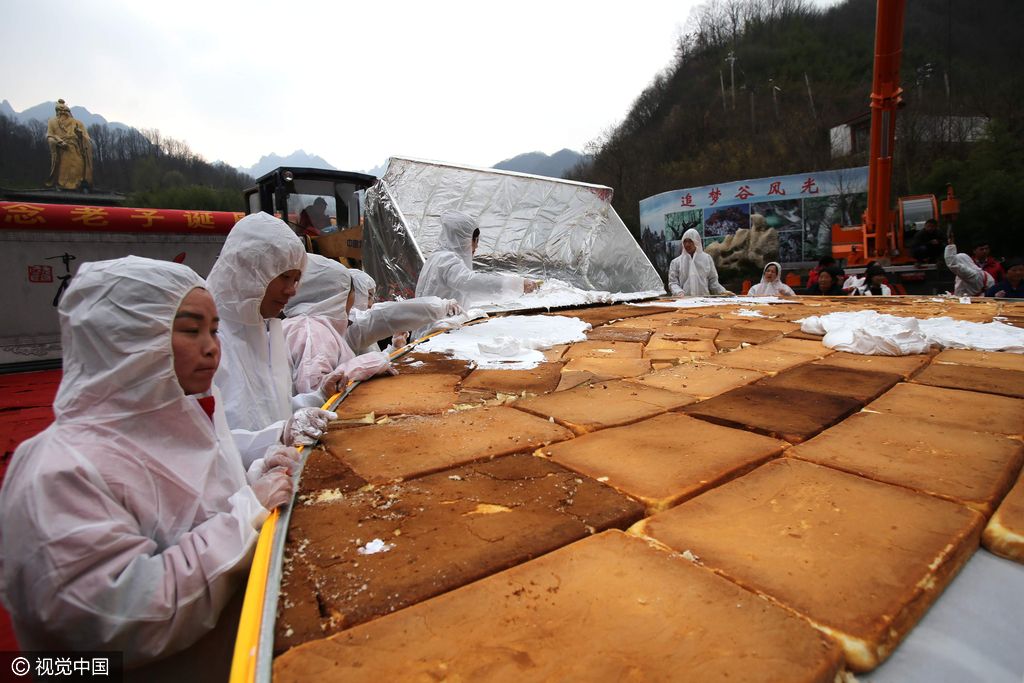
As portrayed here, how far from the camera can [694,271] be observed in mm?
6273

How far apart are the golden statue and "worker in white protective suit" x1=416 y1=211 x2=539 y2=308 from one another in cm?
1610

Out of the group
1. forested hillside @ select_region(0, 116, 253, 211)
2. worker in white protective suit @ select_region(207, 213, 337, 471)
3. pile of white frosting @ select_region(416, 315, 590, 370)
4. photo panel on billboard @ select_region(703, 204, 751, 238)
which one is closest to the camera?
worker in white protective suit @ select_region(207, 213, 337, 471)

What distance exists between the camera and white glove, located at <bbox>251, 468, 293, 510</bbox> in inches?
39.0

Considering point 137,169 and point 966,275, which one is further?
point 137,169

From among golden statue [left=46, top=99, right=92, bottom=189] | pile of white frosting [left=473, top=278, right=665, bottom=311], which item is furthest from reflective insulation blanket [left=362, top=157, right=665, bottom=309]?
golden statue [left=46, top=99, right=92, bottom=189]

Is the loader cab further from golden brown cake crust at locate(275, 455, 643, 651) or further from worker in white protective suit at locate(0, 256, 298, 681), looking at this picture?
golden brown cake crust at locate(275, 455, 643, 651)

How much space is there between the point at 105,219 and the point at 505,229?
17.4ft

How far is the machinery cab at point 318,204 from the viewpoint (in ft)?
24.4

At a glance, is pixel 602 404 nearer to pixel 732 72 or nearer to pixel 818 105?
pixel 818 105

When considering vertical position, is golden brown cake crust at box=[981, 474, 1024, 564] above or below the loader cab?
below

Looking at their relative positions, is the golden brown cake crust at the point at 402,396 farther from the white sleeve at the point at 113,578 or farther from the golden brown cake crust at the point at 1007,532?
the golden brown cake crust at the point at 1007,532

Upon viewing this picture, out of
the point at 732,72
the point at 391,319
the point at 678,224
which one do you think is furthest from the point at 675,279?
the point at 732,72

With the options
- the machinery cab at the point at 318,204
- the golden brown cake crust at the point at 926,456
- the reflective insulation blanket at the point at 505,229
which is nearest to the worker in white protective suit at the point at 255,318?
the golden brown cake crust at the point at 926,456

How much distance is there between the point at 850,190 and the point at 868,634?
48.2 ft
